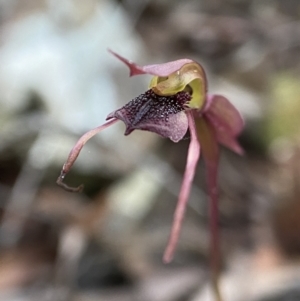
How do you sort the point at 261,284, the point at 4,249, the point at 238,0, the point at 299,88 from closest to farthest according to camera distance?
1. the point at 261,284
2. the point at 4,249
3. the point at 299,88
4. the point at 238,0

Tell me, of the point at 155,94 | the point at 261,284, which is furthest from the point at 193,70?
the point at 261,284

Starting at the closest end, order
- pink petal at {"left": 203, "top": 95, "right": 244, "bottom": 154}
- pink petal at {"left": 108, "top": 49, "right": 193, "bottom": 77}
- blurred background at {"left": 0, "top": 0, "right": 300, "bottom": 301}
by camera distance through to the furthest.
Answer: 1. pink petal at {"left": 108, "top": 49, "right": 193, "bottom": 77}
2. pink petal at {"left": 203, "top": 95, "right": 244, "bottom": 154}
3. blurred background at {"left": 0, "top": 0, "right": 300, "bottom": 301}

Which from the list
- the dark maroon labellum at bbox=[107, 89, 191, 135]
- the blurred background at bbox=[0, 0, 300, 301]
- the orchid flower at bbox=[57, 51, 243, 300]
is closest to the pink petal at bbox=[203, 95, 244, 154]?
the orchid flower at bbox=[57, 51, 243, 300]

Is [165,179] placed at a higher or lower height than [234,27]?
lower

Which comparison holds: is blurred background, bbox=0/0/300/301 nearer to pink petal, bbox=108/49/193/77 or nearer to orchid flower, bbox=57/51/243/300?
orchid flower, bbox=57/51/243/300

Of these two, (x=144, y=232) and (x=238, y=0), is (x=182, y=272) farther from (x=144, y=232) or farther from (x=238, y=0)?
(x=238, y=0)

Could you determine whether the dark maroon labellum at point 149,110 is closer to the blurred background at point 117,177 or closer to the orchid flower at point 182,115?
the orchid flower at point 182,115

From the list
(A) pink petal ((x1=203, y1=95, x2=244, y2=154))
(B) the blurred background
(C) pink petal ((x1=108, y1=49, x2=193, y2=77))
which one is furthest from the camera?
(B) the blurred background
